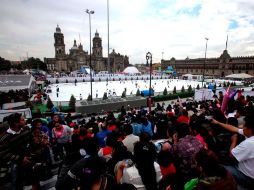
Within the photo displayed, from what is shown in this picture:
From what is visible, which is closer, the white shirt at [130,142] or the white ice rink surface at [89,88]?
the white shirt at [130,142]

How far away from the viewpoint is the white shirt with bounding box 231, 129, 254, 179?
2.56 m

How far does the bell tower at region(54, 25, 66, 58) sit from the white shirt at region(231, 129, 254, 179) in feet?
343

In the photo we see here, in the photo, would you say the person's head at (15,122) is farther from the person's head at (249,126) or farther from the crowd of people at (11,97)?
the crowd of people at (11,97)

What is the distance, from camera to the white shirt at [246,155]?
2.56 metres

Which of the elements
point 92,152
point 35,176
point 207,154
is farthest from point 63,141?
point 207,154

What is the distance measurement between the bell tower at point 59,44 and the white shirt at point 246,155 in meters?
104

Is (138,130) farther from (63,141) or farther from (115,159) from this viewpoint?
(115,159)

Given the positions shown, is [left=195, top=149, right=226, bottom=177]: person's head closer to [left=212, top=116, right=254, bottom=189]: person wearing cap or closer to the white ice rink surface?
[left=212, top=116, right=254, bottom=189]: person wearing cap

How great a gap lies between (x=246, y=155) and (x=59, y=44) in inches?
4223

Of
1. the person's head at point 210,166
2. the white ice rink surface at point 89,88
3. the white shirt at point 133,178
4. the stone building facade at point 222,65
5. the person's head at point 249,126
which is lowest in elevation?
the white ice rink surface at point 89,88

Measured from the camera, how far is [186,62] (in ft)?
324

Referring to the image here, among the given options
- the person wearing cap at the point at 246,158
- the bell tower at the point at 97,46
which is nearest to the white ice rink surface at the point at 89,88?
the person wearing cap at the point at 246,158

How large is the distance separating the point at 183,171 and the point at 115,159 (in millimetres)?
1083

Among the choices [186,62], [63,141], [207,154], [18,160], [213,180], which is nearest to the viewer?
[213,180]
